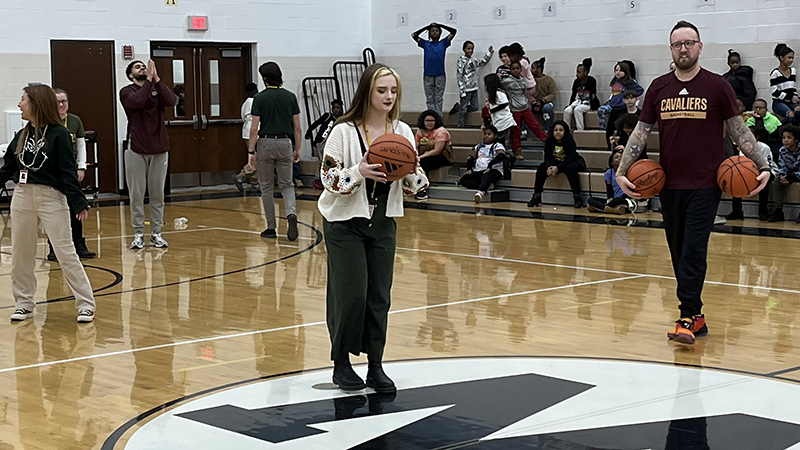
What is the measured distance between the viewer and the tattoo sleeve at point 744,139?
6.45 m

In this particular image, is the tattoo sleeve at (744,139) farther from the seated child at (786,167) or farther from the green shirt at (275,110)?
the seated child at (786,167)

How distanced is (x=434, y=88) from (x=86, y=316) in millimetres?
11886

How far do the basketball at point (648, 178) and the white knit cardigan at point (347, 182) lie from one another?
183 centimetres

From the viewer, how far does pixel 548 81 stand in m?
17.3

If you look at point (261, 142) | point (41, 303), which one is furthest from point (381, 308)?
point (261, 142)

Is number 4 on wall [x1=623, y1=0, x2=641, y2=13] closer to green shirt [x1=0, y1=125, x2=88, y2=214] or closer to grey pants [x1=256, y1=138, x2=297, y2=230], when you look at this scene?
grey pants [x1=256, y1=138, x2=297, y2=230]

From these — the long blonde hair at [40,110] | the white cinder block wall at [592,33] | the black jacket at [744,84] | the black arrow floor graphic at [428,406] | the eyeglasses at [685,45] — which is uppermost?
the white cinder block wall at [592,33]

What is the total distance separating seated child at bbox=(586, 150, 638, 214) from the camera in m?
13.6

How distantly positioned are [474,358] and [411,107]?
14.4m

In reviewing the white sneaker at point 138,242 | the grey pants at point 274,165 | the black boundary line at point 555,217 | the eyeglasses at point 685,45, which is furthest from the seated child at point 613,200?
the eyeglasses at point 685,45

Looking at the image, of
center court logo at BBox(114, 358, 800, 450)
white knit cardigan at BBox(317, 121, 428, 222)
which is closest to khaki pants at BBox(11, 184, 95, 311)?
center court logo at BBox(114, 358, 800, 450)

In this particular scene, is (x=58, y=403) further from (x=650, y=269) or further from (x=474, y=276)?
(x=650, y=269)

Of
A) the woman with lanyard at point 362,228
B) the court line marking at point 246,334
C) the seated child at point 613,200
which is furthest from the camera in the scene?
the seated child at point 613,200

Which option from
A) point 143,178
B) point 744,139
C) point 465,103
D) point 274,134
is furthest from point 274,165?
point 465,103
